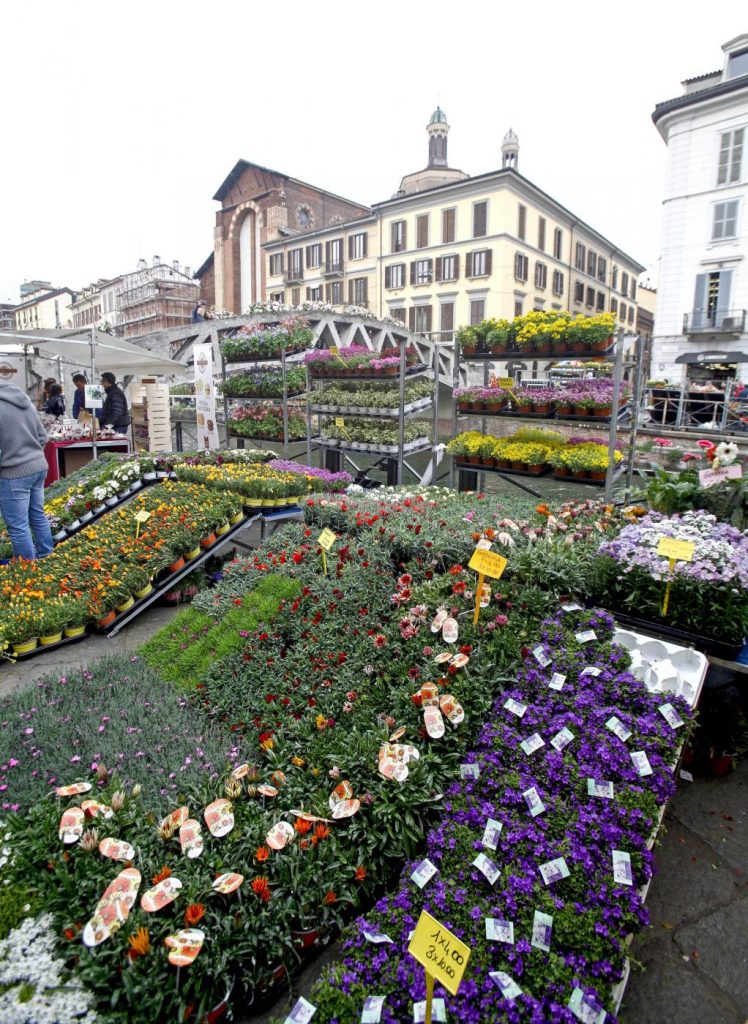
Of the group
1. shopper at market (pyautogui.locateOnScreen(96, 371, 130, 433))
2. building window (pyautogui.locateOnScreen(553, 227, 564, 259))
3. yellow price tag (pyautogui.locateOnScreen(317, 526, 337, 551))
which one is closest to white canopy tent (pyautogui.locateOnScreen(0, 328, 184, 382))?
shopper at market (pyautogui.locateOnScreen(96, 371, 130, 433))

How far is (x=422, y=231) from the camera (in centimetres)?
3700

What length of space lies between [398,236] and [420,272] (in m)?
3.18

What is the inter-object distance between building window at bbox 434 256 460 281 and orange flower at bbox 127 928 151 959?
3737 centimetres

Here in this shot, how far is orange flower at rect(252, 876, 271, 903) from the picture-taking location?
6.71 ft

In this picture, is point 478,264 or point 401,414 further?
point 478,264

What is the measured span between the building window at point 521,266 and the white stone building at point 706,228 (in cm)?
913

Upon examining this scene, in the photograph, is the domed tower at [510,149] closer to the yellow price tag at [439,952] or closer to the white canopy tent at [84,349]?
the white canopy tent at [84,349]

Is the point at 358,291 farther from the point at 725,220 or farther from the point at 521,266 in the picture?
the point at 725,220

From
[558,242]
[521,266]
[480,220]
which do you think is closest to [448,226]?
[480,220]

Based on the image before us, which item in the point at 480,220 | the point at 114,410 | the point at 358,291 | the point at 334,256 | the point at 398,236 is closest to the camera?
the point at 114,410

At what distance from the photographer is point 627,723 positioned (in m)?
2.58

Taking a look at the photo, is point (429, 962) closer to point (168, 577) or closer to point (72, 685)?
point (72, 685)

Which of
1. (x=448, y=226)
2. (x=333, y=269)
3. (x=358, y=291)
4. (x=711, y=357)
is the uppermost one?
(x=448, y=226)

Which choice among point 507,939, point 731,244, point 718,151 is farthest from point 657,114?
point 507,939
